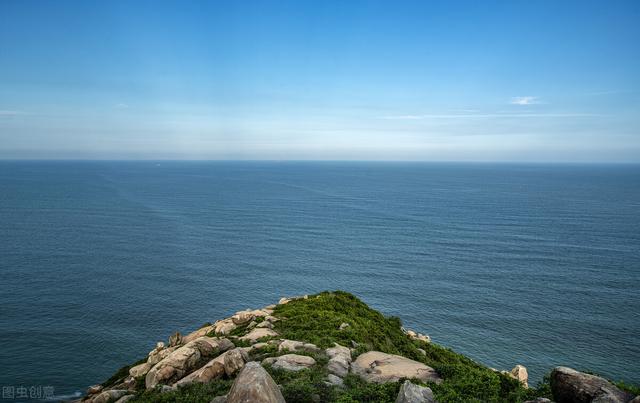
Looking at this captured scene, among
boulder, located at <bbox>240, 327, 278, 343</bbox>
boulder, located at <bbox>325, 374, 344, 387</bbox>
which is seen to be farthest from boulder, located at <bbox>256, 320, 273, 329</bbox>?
boulder, located at <bbox>325, 374, 344, 387</bbox>

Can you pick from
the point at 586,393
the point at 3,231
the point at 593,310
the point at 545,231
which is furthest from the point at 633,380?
the point at 3,231

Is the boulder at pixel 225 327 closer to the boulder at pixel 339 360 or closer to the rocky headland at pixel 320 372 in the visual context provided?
the rocky headland at pixel 320 372

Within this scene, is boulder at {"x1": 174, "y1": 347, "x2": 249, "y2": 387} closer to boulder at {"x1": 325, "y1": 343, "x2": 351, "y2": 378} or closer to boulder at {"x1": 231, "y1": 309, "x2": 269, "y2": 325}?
boulder at {"x1": 325, "y1": 343, "x2": 351, "y2": 378}

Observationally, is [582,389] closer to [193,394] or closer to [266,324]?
[193,394]

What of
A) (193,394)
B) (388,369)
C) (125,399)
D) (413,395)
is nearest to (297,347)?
(388,369)

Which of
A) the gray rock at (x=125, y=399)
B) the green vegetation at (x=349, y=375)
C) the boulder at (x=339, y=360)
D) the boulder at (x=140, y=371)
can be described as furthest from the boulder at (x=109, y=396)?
the boulder at (x=339, y=360)
